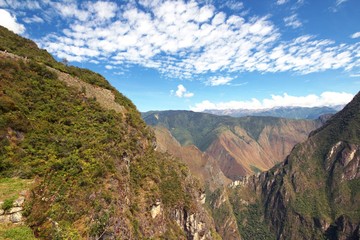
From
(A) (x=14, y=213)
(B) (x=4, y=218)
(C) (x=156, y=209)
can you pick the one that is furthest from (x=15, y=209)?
(C) (x=156, y=209)

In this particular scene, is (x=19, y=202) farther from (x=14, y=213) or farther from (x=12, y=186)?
(x=12, y=186)

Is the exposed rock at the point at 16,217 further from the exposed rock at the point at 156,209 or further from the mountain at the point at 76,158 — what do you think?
the exposed rock at the point at 156,209

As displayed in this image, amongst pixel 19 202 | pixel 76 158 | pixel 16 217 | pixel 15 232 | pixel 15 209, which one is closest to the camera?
pixel 15 232

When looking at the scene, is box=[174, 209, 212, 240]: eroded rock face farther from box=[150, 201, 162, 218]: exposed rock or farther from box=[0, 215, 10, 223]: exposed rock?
box=[0, 215, 10, 223]: exposed rock

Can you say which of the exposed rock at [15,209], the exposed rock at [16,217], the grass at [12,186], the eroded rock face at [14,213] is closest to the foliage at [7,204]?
the eroded rock face at [14,213]

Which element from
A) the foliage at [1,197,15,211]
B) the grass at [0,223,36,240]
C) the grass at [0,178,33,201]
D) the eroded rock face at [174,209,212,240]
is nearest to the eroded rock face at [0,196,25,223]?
the foliage at [1,197,15,211]

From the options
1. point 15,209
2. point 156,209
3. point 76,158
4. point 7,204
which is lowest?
point 156,209

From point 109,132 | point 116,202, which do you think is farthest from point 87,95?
point 116,202

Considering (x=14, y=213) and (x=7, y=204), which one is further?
(x=14, y=213)
